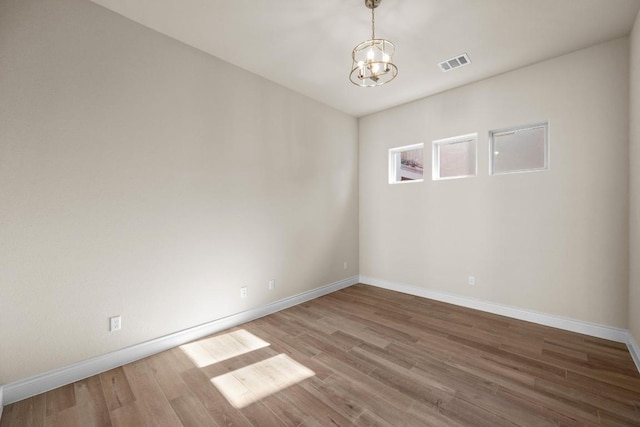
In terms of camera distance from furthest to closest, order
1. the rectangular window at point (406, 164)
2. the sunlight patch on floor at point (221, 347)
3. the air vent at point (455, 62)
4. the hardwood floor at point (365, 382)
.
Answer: the rectangular window at point (406, 164) → the air vent at point (455, 62) → the sunlight patch on floor at point (221, 347) → the hardwood floor at point (365, 382)

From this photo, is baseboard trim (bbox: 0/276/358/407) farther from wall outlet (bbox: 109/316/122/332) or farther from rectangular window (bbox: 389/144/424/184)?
rectangular window (bbox: 389/144/424/184)

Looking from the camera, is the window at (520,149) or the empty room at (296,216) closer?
the empty room at (296,216)

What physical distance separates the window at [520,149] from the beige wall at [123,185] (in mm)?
2831

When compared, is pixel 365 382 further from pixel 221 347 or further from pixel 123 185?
pixel 123 185

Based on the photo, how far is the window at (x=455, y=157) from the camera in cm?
376

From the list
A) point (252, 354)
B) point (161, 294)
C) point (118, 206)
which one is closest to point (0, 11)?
point (118, 206)

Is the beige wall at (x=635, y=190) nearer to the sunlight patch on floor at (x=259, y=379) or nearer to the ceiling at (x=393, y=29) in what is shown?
the ceiling at (x=393, y=29)

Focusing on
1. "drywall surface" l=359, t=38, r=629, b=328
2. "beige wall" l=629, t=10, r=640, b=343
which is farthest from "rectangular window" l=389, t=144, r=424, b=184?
"beige wall" l=629, t=10, r=640, b=343

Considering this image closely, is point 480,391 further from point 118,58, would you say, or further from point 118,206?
point 118,58

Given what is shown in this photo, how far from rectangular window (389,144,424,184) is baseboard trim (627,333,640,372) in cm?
278

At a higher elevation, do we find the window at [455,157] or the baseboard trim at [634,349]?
the window at [455,157]

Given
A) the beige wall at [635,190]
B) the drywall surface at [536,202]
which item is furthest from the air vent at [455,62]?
the beige wall at [635,190]

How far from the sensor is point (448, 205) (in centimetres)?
393

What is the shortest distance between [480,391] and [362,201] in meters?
3.41
